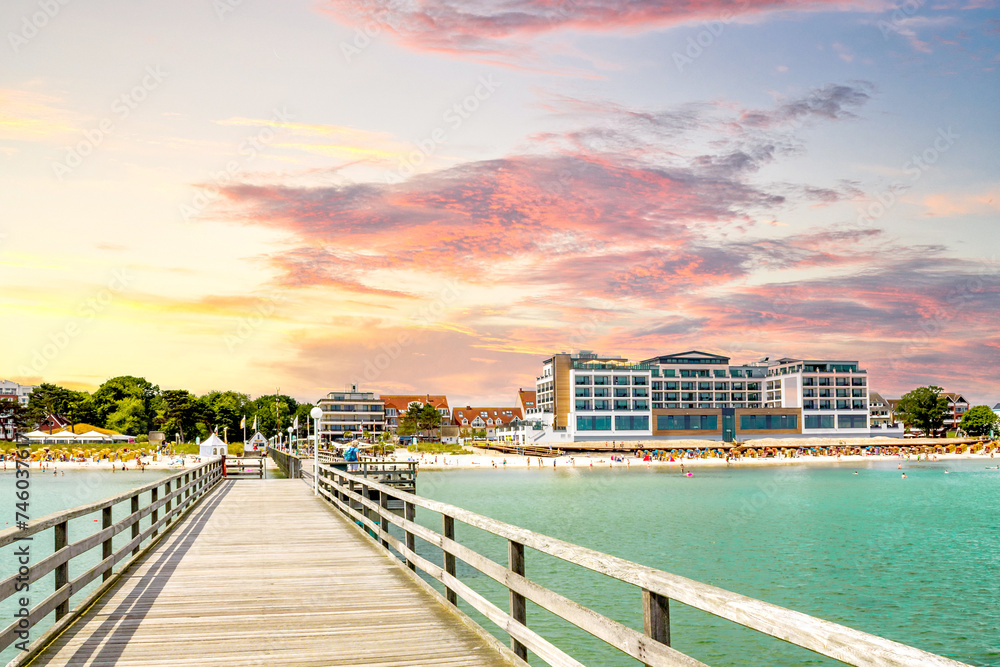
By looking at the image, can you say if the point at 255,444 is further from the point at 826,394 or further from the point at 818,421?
the point at 826,394

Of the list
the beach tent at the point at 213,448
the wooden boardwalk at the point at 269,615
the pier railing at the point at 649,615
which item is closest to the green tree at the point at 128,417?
the beach tent at the point at 213,448

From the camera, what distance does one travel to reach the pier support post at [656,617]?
3.98 meters

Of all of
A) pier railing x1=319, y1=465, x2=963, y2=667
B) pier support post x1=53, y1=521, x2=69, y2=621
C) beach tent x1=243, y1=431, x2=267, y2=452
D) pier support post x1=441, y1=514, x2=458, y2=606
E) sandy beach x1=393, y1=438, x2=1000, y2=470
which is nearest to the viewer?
pier railing x1=319, y1=465, x2=963, y2=667

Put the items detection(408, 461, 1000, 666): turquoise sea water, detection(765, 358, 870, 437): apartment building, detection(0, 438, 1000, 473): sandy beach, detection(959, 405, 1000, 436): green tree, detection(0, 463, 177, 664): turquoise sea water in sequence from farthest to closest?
1. detection(959, 405, 1000, 436): green tree
2. detection(765, 358, 870, 437): apartment building
3. detection(0, 438, 1000, 473): sandy beach
4. detection(0, 463, 177, 664): turquoise sea water
5. detection(408, 461, 1000, 666): turquoise sea water

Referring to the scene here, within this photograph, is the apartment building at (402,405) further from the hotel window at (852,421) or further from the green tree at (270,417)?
the hotel window at (852,421)

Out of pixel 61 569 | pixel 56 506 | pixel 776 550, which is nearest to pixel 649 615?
pixel 61 569

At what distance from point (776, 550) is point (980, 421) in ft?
495

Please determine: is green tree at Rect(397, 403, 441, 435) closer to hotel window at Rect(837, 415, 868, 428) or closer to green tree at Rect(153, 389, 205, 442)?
green tree at Rect(153, 389, 205, 442)

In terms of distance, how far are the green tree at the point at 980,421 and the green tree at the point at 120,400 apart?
6465 inches

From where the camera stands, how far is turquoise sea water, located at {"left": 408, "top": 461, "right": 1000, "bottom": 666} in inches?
773

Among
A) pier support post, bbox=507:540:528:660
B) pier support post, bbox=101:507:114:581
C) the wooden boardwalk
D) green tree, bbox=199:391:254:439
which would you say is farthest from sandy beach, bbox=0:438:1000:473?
pier support post, bbox=507:540:528:660

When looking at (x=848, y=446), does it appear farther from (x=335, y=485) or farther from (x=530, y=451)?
(x=335, y=485)

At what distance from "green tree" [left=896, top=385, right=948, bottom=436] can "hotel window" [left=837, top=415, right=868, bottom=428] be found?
25.4 m

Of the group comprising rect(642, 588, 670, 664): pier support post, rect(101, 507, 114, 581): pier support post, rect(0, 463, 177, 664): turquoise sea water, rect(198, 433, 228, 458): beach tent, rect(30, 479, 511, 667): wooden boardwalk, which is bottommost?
rect(0, 463, 177, 664): turquoise sea water
